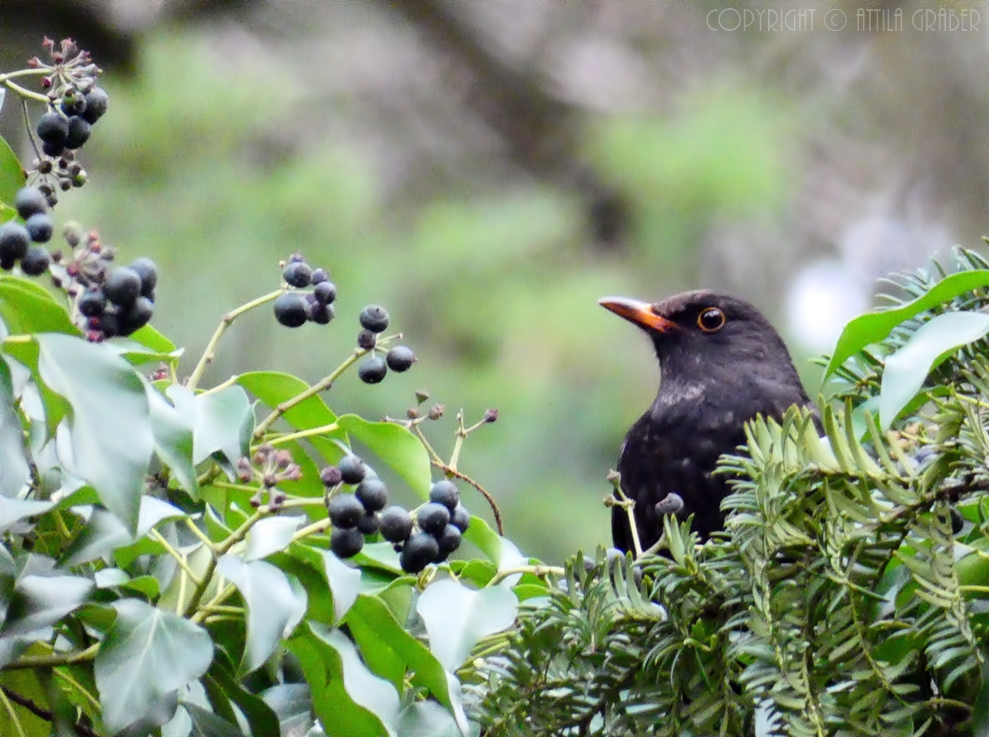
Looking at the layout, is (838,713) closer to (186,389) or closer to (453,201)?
(186,389)

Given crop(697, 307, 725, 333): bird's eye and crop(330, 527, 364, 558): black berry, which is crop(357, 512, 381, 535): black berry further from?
crop(697, 307, 725, 333): bird's eye

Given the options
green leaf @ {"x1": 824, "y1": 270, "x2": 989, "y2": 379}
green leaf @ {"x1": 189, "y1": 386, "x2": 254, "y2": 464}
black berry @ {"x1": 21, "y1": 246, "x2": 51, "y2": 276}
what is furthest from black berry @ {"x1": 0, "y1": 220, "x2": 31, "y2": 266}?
green leaf @ {"x1": 824, "y1": 270, "x2": 989, "y2": 379}

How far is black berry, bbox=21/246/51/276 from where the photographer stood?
2.04 feet

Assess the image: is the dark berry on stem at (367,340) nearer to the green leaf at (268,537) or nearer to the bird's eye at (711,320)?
the green leaf at (268,537)

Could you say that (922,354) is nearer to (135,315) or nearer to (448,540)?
(448,540)

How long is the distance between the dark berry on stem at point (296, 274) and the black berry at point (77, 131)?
0.48 ft

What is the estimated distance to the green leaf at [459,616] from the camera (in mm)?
655

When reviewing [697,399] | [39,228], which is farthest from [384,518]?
[697,399]

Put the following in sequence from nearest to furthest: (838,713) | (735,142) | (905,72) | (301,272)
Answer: (838,713)
(301,272)
(735,142)
(905,72)

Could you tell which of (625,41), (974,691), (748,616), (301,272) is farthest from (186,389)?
(625,41)

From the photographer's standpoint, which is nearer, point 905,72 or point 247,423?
point 247,423

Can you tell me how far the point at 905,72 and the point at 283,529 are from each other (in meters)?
4.27

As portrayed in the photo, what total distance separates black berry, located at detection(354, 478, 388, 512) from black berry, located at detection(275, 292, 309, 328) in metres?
0.17

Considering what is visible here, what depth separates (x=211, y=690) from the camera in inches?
25.9
